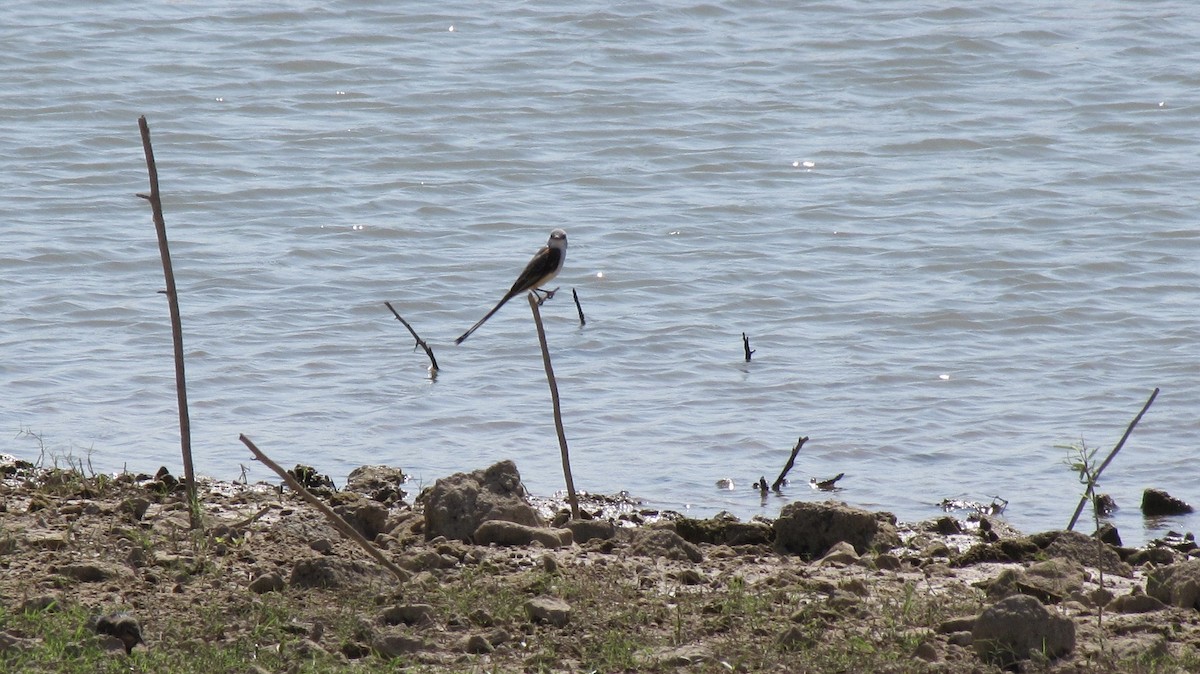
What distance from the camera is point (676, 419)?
916cm

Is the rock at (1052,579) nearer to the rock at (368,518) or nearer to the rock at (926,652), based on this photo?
the rock at (926,652)

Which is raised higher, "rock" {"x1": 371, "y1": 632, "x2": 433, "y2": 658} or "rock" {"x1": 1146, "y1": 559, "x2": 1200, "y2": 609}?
"rock" {"x1": 371, "y1": 632, "x2": 433, "y2": 658}

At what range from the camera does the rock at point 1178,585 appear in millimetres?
5430

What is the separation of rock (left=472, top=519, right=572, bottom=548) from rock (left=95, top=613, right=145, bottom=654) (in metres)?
1.72

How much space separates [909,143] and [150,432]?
30.5ft

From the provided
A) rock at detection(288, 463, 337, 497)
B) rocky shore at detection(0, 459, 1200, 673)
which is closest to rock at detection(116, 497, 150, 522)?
rocky shore at detection(0, 459, 1200, 673)

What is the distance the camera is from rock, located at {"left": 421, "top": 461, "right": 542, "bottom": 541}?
6242mm

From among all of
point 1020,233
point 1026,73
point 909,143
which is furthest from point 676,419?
point 1026,73

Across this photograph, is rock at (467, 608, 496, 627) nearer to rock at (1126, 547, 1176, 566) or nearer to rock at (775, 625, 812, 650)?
rock at (775, 625, 812, 650)

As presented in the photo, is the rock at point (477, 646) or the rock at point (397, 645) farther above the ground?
the rock at point (397, 645)

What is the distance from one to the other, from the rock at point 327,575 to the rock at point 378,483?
1.82 m

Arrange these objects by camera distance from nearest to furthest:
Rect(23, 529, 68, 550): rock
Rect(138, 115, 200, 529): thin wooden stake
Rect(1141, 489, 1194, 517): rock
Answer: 1. Rect(23, 529, 68, 550): rock
2. Rect(138, 115, 200, 529): thin wooden stake
3. Rect(1141, 489, 1194, 517): rock

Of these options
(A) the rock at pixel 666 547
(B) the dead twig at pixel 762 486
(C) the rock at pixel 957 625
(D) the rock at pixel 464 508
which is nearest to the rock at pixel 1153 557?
(C) the rock at pixel 957 625

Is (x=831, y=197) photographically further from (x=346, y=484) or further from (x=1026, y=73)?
(x=346, y=484)
